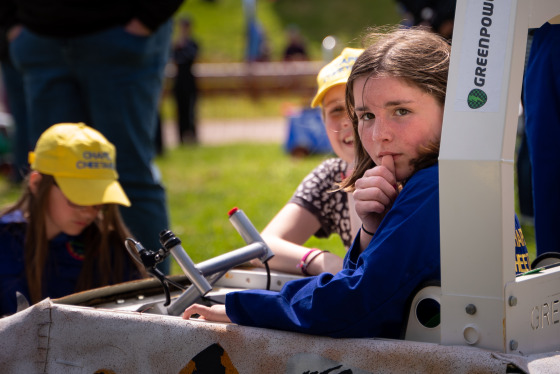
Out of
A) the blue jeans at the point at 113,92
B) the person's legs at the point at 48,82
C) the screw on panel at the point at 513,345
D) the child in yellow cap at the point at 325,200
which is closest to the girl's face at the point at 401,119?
the screw on panel at the point at 513,345

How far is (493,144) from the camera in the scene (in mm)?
1417

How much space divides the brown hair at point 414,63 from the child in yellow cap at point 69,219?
1.36 meters

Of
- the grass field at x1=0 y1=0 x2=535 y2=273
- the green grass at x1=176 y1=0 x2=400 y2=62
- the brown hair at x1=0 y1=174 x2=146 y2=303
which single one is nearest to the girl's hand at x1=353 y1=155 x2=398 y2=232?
the grass field at x1=0 y1=0 x2=535 y2=273

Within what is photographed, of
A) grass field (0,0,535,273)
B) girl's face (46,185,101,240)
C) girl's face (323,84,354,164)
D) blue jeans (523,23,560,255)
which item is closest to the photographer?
blue jeans (523,23,560,255)

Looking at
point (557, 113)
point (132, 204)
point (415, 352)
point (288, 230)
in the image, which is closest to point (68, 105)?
point (132, 204)

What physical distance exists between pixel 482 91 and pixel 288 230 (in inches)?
58.0

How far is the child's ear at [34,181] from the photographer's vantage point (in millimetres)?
3018

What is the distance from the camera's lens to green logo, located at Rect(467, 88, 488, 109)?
1445 mm

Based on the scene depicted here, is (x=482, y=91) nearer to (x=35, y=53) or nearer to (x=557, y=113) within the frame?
(x=557, y=113)

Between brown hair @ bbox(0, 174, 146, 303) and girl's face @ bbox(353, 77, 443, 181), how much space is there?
1.45 meters

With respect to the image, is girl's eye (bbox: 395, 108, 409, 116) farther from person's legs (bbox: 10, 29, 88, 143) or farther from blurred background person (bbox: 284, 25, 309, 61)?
blurred background person (bbox: 284, 25, 309, 61)

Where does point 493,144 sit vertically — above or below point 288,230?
above

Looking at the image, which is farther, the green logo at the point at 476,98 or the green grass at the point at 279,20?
the green grass at the point at 279,20

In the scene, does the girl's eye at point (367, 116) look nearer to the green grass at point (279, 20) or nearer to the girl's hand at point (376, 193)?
the girl's hand at point (376, 193)
